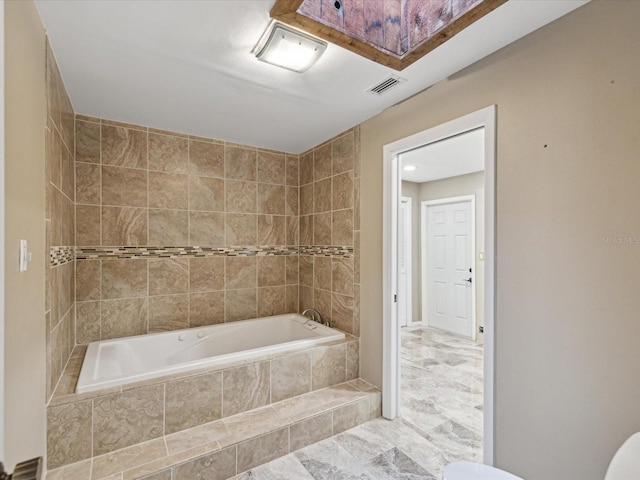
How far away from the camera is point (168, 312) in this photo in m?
2.94

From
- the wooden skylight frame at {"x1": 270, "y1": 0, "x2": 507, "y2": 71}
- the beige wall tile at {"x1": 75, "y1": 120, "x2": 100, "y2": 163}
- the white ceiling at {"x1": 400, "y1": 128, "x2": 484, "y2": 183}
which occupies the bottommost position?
the beige wall tile at {"x1": 75, "y1": 120, "x2": 100, "y2": 163}

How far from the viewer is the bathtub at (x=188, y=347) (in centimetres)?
201

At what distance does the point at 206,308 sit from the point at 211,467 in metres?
1.56

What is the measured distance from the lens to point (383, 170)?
98.0 inches

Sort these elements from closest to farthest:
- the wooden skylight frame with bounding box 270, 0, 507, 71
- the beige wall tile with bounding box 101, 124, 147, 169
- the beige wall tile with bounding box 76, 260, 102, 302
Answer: the wooden skylight frame with bounding box 270, 0, 507, 71, the beige wall tile with bounding box 76, 260, 102, 302, the beige wall tile with bounding box 101, 124, 147, 169

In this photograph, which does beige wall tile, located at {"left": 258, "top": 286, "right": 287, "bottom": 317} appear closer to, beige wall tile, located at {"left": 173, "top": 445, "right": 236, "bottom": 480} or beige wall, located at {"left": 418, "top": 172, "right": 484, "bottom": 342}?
beige wall tile, located at {"left": 173, "top": 445, "right": 236, "bottom": 480}

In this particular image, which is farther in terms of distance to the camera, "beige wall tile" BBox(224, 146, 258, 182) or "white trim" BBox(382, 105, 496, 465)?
"beige wall tile" BBox(224, 146, 258, 182)

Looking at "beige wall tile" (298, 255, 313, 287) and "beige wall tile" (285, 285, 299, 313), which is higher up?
"beige wall tile" (298, 255, 313, 287)

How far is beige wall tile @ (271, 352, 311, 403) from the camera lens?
229cm

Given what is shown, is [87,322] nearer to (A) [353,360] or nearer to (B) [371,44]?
(A) [353,360]

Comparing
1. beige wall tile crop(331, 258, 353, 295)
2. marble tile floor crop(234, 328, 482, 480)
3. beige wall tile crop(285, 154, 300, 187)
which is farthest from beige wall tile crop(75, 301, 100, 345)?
beige wall tile crop(285, 154, 300, 187)

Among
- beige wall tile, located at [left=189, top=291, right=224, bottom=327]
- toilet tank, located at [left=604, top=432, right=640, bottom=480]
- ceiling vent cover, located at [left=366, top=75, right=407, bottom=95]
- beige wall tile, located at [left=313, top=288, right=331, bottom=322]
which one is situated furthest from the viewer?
beige wall tile, located at [left=313, top=288, right=331, bottom=322]

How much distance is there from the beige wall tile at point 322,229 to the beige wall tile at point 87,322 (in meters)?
2.05

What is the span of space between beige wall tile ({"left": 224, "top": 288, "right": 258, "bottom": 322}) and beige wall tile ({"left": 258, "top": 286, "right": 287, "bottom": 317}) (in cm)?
6
